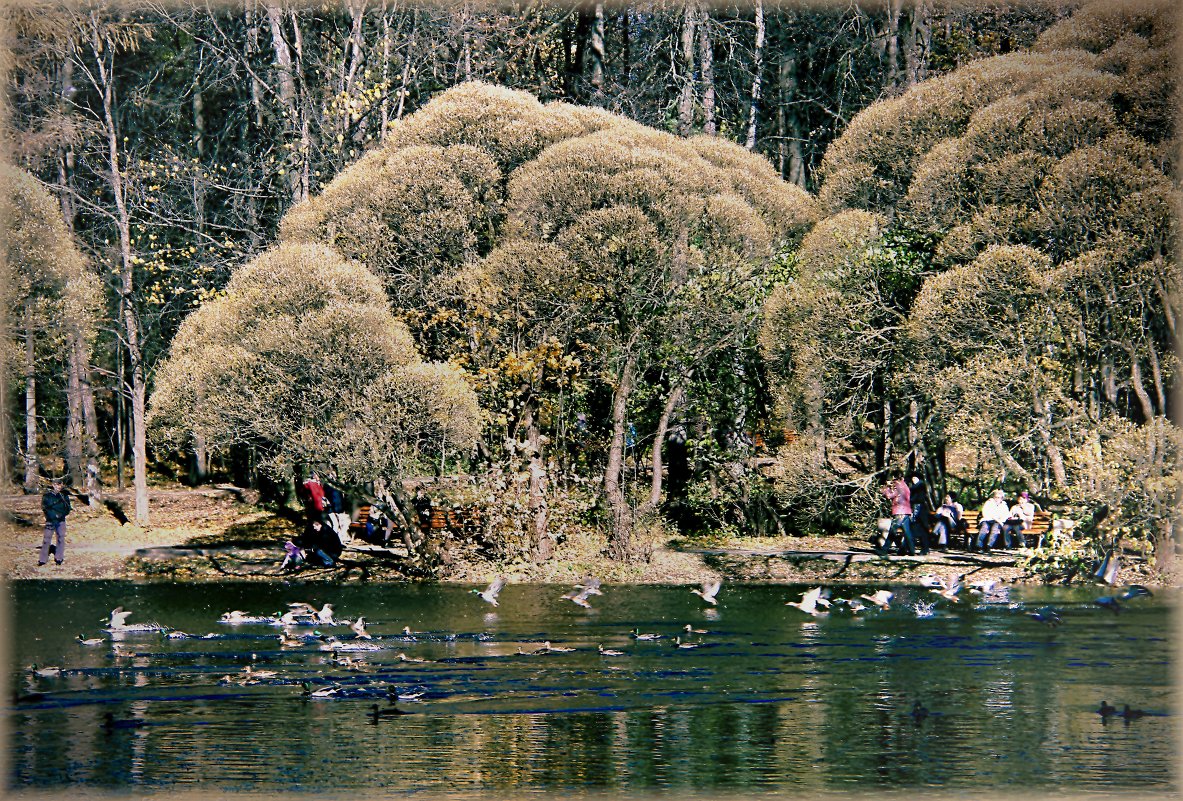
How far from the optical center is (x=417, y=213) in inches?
1388

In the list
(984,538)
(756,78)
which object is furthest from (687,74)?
(984,538)

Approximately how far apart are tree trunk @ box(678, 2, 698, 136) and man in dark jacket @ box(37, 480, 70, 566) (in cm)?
1939

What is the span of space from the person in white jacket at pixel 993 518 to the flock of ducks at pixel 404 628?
227 centimetres

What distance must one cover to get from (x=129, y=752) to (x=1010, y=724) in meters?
10.8

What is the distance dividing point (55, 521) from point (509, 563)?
1074 cm

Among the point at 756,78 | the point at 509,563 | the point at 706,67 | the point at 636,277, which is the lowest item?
the point at 509,563

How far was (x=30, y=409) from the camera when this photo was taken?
41875 mm

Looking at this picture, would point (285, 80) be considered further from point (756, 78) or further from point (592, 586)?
point (592, 586)

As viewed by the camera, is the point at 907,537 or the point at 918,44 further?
the point at 918,44

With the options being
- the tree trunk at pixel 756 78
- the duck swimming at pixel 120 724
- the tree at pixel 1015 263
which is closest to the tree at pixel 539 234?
the tree at pixel 1015 263

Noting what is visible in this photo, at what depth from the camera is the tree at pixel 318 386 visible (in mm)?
32219

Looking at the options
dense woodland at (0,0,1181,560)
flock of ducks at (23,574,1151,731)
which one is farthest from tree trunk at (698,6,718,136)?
flock of ducks at (23,574,1151,731)

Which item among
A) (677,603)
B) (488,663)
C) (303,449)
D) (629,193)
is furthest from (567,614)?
(629,193)

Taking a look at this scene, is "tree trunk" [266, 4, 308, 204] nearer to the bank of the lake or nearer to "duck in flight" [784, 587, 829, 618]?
the bank of the lake
